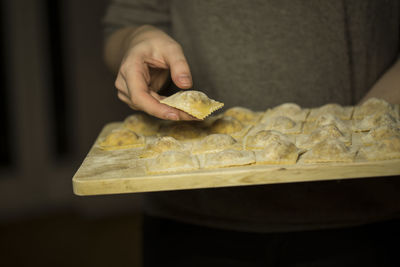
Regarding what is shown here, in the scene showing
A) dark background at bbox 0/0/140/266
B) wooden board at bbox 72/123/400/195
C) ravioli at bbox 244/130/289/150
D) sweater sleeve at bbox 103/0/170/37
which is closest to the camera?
wooden board at bbox 72/123/400/195

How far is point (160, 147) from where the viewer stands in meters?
0.80

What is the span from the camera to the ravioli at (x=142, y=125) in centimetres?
98

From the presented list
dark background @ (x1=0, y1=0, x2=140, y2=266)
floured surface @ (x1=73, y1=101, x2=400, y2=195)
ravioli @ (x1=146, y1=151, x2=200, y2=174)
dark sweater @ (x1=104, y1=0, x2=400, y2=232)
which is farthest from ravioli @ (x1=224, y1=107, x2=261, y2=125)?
dark background @ (x1=0, y1=0, x2=140, y2=266)

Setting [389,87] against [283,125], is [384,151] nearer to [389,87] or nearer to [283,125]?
[283,125]

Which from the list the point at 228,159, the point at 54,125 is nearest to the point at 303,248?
the point at 228,159

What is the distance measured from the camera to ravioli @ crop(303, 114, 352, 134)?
888 millimetres

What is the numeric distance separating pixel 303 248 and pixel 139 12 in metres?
0.74

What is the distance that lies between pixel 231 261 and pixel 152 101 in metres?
0.43

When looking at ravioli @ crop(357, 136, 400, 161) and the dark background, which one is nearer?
ravioli @ crop(357, 136, 400, 161)

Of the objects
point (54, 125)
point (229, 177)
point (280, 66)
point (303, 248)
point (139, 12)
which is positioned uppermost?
point (139, 12)

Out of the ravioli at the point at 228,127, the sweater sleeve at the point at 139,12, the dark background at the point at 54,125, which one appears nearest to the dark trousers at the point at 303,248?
the ravioli at the point at 228,127

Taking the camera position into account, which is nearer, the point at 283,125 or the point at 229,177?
the point at 229,177

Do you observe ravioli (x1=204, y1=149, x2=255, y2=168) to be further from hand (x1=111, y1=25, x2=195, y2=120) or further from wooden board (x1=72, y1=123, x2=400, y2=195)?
hand (x1=111, y1=25, x2=195, y2=120)

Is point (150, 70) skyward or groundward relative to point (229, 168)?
skyward
